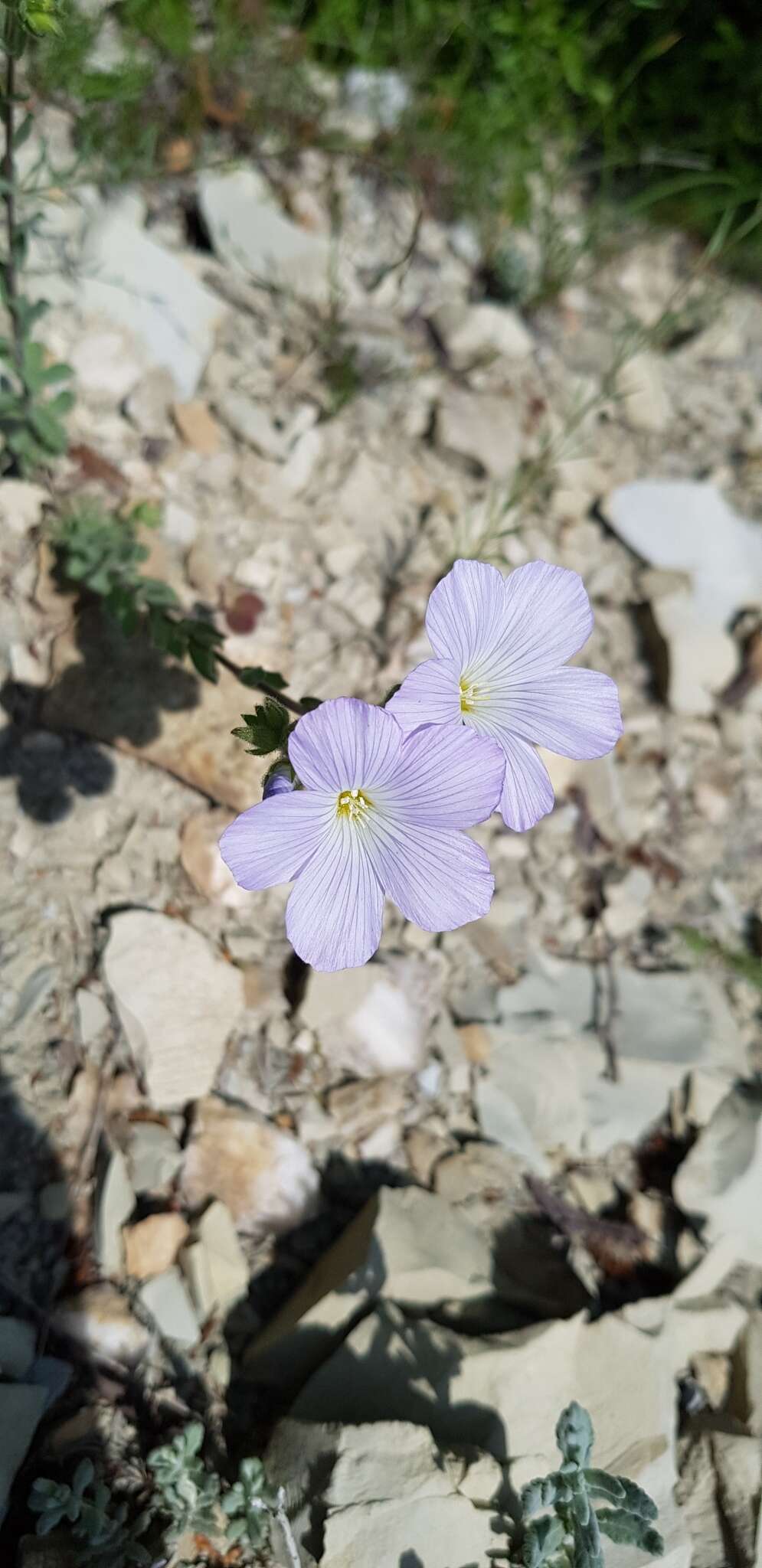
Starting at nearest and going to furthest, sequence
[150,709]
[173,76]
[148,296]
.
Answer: [150,709], [148,296], [173,76]

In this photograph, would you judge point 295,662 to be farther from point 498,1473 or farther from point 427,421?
point 498,1473

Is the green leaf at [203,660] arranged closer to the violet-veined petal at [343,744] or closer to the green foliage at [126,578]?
the green foliage at [126,578]

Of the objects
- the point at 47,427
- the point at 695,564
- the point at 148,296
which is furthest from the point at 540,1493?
the point at 148,296

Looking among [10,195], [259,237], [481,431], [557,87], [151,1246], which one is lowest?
[151,1246]

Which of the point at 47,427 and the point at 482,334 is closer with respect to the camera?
the point at 47,427

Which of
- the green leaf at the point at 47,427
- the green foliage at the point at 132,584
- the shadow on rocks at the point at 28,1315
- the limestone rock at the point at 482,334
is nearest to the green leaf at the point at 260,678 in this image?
the green foliage at the point at 132,584

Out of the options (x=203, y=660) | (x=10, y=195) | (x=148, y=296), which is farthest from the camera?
(x=148, y=296)

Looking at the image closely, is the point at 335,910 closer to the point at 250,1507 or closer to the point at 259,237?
the point at 250,1507

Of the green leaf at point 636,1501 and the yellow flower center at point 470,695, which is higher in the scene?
the yellow flower center at point 470,695

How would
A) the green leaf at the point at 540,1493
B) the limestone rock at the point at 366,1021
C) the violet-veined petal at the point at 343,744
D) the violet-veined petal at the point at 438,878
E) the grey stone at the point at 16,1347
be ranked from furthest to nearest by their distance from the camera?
the limestone rock at the point at 366,1021, the grey stone at the point at 16,1347, the green leaf at the point at 540,1493, the violet-veined petal at the point at 438,878, the violet-veined petal at the point at 343,744
